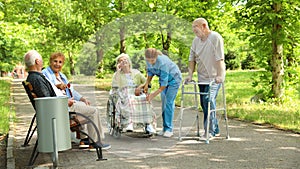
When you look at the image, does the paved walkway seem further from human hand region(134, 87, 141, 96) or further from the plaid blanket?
human hand region(134, 87, 141, 96)

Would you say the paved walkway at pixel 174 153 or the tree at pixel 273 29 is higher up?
the tree at pixel 273 29

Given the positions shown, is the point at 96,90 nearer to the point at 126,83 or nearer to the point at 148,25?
the point at 126,83

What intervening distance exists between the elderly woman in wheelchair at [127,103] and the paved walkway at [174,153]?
12 cm

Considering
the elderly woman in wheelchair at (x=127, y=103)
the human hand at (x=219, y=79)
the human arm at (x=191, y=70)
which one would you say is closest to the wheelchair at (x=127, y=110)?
the elderly woman in wheelchair at (x=127, y=103)

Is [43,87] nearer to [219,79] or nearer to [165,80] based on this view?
[165,80]

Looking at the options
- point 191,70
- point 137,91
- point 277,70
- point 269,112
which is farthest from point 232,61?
point 137,91

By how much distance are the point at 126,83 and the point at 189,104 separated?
179 centimetres

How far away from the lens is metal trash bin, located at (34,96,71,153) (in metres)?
5.56

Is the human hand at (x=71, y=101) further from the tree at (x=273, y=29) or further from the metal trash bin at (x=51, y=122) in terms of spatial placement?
the tree at (x=273, y=29)

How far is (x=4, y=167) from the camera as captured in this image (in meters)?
6.35

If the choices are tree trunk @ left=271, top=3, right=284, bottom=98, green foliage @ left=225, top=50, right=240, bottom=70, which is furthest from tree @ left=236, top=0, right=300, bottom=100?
green foliage @ left=225, top=50, right=240, bottom=70

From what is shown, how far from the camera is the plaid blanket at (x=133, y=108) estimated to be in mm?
5762

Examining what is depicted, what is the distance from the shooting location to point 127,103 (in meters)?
5.85

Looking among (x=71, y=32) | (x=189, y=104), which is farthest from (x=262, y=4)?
(x=71, y=32)
